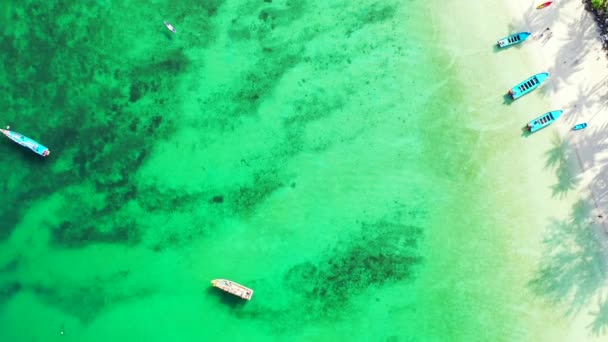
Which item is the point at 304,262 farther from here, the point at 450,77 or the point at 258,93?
the point at 450,77

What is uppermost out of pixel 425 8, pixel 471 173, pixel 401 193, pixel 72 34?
pixel 425 8

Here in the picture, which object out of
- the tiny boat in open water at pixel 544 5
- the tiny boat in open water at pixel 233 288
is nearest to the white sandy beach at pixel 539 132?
the tiny boat in open water at pixel 544 5

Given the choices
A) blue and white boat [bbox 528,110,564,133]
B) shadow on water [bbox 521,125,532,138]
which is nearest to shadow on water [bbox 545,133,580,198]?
blue and white boat [bbox 528,110,564,133]

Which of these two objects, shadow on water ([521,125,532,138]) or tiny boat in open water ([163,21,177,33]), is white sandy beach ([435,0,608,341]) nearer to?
shadow on water ([521,125,532,138])

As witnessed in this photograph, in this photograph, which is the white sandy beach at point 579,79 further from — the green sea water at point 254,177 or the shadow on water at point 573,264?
the green sea water at point 254,177

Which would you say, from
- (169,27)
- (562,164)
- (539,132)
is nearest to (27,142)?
(169,27)

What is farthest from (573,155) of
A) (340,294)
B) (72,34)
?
(72,34)

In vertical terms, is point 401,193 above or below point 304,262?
above
